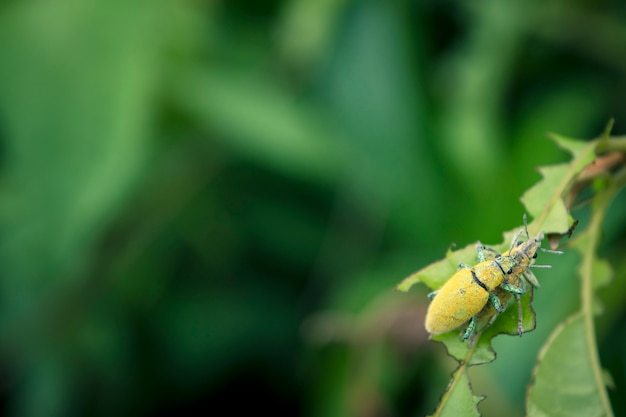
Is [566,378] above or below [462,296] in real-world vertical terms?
below

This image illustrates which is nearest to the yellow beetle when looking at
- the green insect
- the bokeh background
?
the green insect

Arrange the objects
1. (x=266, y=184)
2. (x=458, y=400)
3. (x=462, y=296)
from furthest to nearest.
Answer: (x=266, y=184), (x=462, y=296), (x=458, y=400)

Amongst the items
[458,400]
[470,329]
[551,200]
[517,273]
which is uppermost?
[551,200]

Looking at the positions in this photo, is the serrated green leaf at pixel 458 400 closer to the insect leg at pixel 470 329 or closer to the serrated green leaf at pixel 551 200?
the insect leg at pixel 470 329

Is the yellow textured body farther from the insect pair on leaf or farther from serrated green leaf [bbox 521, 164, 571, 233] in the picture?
serrated green leaf [bbox 521, 164, 571, 233]

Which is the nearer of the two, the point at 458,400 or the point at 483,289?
the point at 458,400

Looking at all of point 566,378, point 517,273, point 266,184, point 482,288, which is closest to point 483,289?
point 482,288

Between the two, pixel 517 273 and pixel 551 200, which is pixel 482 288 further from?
pixel 551 200

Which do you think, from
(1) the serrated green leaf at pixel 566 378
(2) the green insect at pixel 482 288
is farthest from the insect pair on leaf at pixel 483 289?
(1) the serrated green leaf at pixel 566 378
